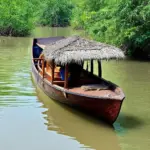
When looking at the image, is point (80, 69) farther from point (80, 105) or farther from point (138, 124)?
point (138, 124)

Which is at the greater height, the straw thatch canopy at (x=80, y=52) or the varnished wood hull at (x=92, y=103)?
the straw thatch canopy at (x=80, y=52)

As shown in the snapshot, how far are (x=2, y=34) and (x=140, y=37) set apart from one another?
1676cm

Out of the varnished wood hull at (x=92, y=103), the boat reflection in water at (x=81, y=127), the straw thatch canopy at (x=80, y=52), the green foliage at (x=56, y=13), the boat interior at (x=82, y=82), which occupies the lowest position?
the boat reflection in water at (x=81, y=127)

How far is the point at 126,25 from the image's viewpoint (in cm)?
1914

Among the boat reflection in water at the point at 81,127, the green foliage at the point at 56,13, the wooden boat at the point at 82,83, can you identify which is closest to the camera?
the boat reflection in water at the point at 81,127

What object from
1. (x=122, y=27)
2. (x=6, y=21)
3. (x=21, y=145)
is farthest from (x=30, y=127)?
(x=6, y=21)

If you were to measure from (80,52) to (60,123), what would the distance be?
6.61 feet

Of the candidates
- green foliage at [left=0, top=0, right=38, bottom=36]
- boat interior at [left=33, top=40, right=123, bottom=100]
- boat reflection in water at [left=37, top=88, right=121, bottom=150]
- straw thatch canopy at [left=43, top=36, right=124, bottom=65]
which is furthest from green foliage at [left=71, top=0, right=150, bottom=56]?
green foliage at [left=0, top=0, right=38, bottom=36]

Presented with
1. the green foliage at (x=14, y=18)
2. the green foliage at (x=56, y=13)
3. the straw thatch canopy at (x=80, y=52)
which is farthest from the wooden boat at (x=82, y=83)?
the green foliage at (x=56, y=13)

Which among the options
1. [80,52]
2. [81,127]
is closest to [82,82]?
[80,52]

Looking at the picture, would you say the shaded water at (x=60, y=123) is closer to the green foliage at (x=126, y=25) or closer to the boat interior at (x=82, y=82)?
the boat interior at (x=82, y=82)

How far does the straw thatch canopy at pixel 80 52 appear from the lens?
9961mm

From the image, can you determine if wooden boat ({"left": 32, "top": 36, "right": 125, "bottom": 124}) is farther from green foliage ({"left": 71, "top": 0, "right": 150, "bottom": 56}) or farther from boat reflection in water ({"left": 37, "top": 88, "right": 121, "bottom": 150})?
green foliage ({"left": 71, "top": 0, "right": 150, "bottom": 56})

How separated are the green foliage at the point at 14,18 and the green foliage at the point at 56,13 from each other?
2552 centimetres
